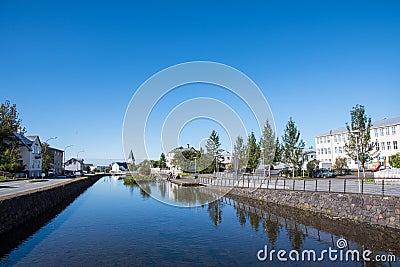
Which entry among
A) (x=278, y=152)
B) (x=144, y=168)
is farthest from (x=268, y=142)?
(x=144, y=168)

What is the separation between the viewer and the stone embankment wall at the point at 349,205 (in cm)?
1675

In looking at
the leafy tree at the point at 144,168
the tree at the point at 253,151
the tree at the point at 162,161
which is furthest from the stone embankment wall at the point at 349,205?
the tree at the point at 162,161

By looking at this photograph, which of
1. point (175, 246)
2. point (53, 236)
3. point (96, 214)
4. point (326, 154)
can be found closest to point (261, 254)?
point (175, 246)

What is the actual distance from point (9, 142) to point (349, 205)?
58082 millimetres

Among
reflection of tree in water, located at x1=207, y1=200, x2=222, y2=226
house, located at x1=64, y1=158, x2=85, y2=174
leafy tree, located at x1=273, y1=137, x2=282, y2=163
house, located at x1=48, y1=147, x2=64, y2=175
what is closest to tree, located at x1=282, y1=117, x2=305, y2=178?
leafy tree, located at x1=273, y1=137, x2=282, y2=163

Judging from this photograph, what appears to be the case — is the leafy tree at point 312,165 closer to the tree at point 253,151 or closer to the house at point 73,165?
the tree at point 253,151

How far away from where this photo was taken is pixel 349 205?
1972 centimetres

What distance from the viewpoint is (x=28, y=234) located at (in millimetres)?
17625

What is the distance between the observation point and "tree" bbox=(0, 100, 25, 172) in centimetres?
5106

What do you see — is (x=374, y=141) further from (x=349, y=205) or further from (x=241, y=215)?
(x=349, y=205)

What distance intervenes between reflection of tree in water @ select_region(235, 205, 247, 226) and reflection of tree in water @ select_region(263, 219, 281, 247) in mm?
1580

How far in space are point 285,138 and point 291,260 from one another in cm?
4086

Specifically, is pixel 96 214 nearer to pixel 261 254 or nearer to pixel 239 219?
pixel 239 219

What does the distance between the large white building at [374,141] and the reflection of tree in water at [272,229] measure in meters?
36.5
